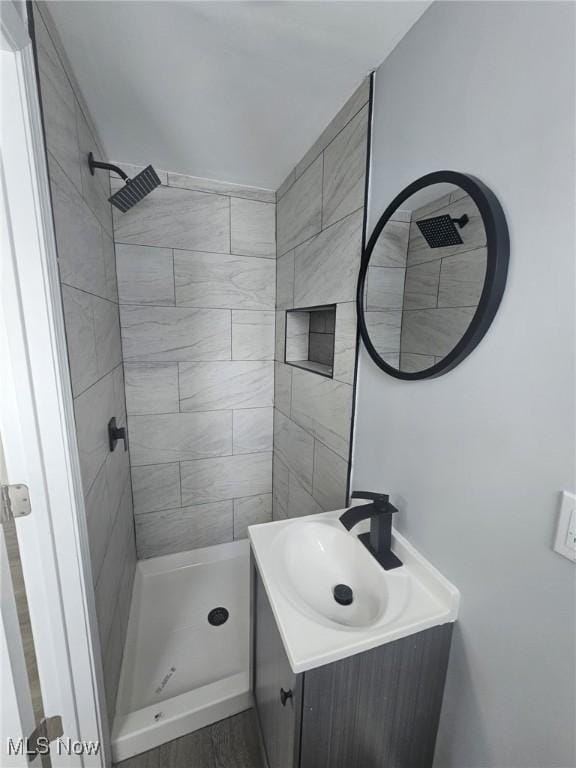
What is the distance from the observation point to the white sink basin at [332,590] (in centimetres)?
73

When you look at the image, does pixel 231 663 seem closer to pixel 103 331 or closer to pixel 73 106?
pixel 103 331

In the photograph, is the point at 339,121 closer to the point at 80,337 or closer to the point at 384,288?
the point at 384,288

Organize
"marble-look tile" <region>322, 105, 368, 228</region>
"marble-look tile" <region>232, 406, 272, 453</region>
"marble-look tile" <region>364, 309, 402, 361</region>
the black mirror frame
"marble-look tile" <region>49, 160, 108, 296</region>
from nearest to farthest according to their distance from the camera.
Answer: the black mirror frame
"marble-look tile" <region>49, 160, 108, 296</region>
"marble-look tile" <region>364, 309, 402, 361</region>
"marble-look tile" <region>322, 105, 368, 228</region>
"marble-look tile" <region>232, 406, 272, 453</region>

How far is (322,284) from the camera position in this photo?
1399 mm

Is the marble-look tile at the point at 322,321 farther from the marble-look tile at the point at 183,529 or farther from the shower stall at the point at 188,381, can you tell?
the marble-look tile at the point at 183,529

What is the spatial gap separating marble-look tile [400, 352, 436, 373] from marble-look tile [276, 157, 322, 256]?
0.80 meters

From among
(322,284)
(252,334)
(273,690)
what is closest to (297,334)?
(252,334)

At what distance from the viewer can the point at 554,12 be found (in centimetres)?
56

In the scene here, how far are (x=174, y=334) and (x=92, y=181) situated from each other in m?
0.78

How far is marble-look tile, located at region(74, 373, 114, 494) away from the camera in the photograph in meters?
0.96

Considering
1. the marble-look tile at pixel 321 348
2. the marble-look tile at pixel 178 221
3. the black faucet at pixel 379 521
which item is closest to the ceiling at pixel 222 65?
the marble-look tile at pixel 178 221

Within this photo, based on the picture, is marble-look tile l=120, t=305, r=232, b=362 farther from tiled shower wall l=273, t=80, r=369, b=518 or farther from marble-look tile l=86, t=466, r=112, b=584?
marble-look tile l=86, t=466, r=112, b=584

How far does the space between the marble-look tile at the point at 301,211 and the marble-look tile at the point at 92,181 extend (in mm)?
903

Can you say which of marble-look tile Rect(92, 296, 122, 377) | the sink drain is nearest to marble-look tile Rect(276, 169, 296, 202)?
marble-look tile Rect(92, 296, 122, 377)
